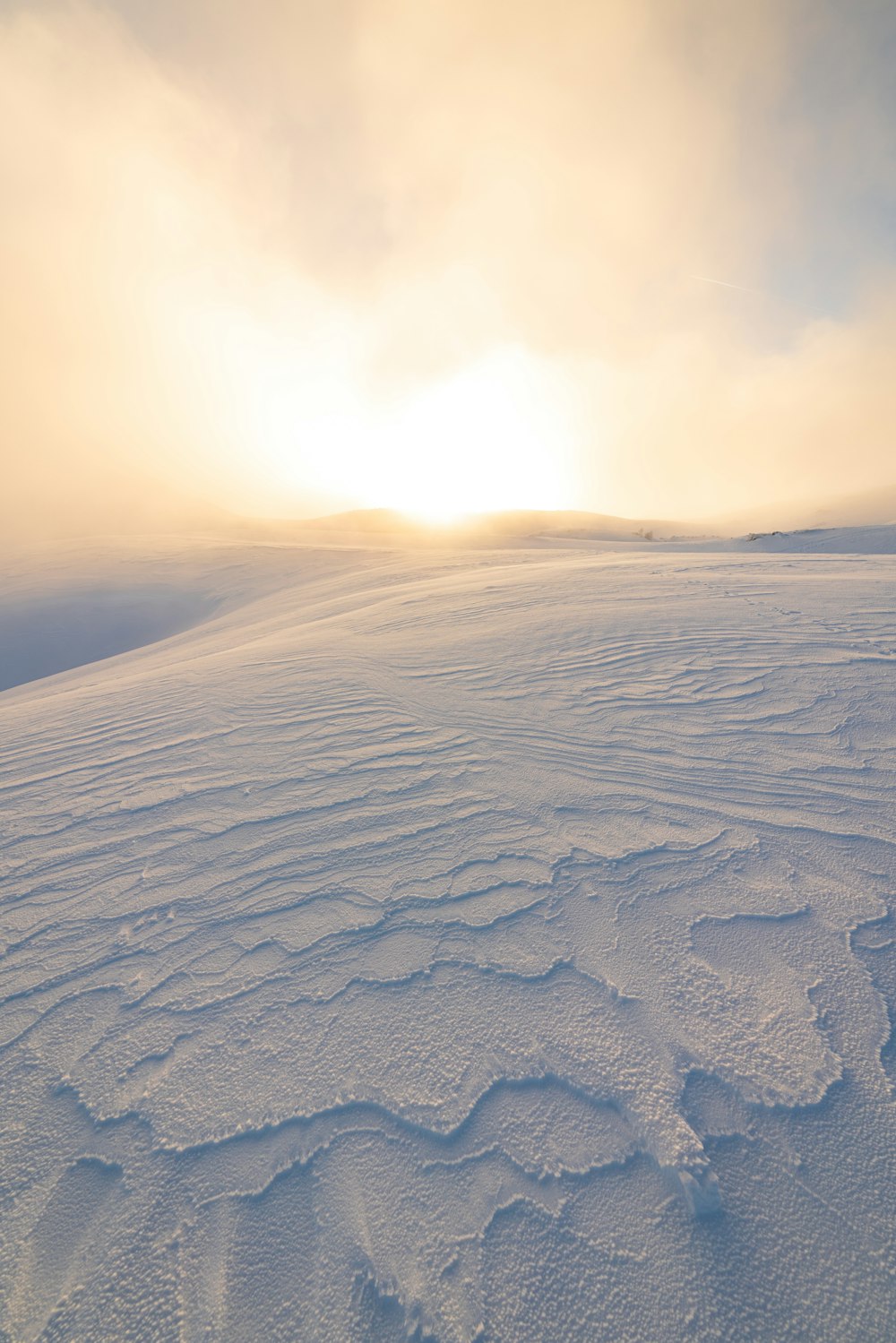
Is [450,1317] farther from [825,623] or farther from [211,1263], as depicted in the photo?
[825,623]

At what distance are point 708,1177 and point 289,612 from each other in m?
7.61

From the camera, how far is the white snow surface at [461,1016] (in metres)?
1.14

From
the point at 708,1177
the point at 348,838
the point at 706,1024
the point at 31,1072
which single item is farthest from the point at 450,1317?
the point at 348,838

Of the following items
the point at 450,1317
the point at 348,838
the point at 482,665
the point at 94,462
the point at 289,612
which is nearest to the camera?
the point at 450,1317

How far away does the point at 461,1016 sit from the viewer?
166cm

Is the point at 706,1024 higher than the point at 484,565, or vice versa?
the point at 484,565

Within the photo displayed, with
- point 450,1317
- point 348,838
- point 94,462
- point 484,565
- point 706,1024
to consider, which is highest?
point 94,462

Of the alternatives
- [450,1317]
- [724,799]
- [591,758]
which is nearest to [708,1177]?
[450,1317]

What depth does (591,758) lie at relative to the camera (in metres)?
3.01

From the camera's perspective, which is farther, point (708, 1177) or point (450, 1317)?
point (708, 1177)

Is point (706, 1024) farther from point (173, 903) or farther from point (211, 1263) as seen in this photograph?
point (173, 903)

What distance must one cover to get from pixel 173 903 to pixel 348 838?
765 millimetres

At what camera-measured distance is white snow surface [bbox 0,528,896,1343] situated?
1141 mm

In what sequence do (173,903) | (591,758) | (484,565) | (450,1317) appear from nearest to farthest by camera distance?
(450,1317)
(173,903)
(591,758)
(484,565)
